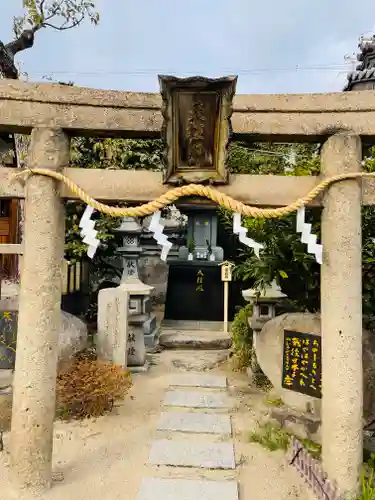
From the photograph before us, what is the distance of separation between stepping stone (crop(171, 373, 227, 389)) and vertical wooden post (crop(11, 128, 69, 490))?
3701mm

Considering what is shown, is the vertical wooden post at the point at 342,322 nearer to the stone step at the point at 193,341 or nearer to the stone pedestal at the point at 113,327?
the stone pedestal at the point at 113,327

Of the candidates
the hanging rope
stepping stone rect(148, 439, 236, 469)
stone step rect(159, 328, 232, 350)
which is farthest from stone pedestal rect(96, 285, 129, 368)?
the hanging rope

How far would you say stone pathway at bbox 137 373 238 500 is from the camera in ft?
12.3

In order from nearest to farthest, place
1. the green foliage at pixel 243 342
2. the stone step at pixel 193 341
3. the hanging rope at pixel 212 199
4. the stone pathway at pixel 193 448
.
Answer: the hanging rope at pixel 212 199
the stone pathway at pixel 193 448
the green foliage at pixel 243 342
the stone step at pixel 193 341

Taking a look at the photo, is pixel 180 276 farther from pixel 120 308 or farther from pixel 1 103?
pixel 1 103

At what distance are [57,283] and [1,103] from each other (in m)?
1.79

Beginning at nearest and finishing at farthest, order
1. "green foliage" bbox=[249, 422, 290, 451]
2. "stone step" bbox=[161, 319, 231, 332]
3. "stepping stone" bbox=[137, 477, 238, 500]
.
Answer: "stepping stone" bbox=[137, 477, 238, 500] < "green foliage" bbox=[249, 422, 290, 451] < "stone step" bbox=[161, 319, 231, 332]

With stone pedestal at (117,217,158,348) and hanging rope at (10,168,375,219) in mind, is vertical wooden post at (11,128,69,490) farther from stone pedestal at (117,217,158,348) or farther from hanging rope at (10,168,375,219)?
stone pedestal at (117,217,158,348)

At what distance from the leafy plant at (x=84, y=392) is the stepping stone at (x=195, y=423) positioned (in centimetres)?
85

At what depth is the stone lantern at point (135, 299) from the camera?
799cm

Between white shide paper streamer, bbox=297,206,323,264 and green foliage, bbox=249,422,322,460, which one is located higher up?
white shide paper streamer, bbox=297,206,323,264

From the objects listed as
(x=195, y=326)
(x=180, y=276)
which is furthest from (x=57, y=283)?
(x=180, y=276)

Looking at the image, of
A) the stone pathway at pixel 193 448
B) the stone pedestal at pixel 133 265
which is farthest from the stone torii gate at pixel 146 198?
the stone pedestal at pixel 133 265

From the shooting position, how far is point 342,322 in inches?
141
